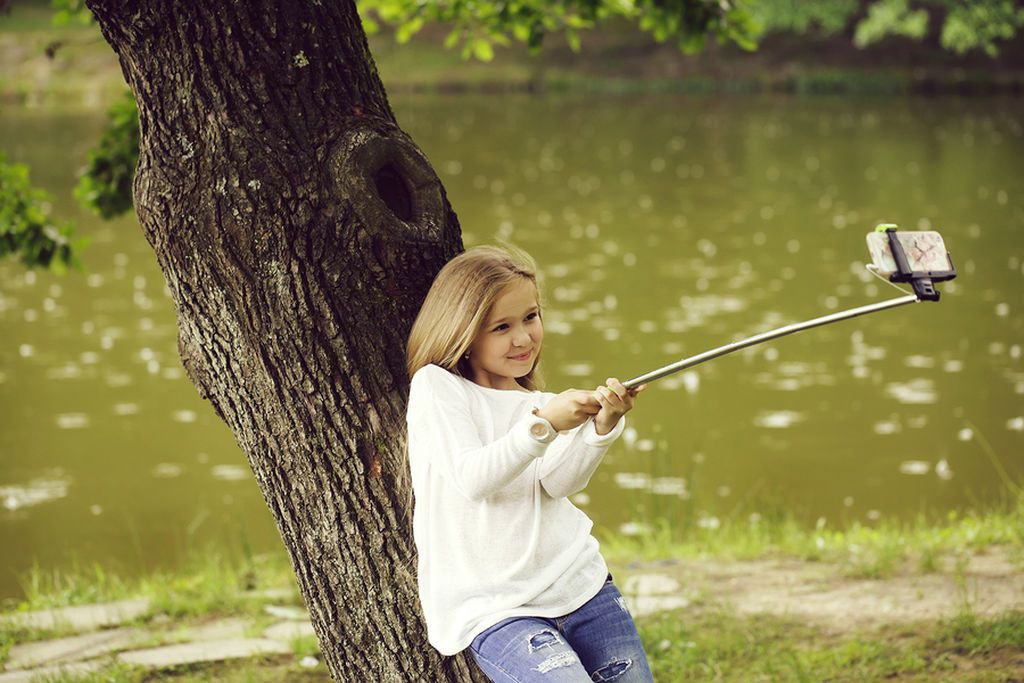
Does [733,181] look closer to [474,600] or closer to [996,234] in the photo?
[996,234]

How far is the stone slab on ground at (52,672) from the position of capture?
3551 millimetres

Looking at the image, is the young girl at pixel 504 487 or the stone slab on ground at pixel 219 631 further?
the stone slab on ground at pixel 219 631

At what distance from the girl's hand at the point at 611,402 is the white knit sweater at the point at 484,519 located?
3 centimetres

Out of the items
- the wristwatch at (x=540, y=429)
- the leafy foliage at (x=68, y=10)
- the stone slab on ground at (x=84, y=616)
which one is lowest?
the stone slab on ground at (x=84, y=616)

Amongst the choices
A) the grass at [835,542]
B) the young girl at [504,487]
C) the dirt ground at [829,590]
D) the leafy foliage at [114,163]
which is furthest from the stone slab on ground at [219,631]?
the young girl at [504,487]

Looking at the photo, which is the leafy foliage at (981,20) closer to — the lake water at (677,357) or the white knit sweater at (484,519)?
the lake water at (677,357)

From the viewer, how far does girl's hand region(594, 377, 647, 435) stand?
7.06 feet

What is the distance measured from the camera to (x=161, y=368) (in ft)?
27.6

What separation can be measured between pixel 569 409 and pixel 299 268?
71cm

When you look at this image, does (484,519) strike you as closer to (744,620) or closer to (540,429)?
(540,429)

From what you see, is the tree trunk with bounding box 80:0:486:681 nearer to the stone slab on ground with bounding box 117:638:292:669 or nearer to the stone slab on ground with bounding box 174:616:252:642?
the stone slab on ground with bounding box 117:638:292:669

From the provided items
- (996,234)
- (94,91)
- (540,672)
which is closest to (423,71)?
(94,91)

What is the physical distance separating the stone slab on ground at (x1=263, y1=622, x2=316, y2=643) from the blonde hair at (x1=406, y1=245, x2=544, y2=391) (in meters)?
1.74

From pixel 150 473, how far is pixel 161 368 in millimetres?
1911
